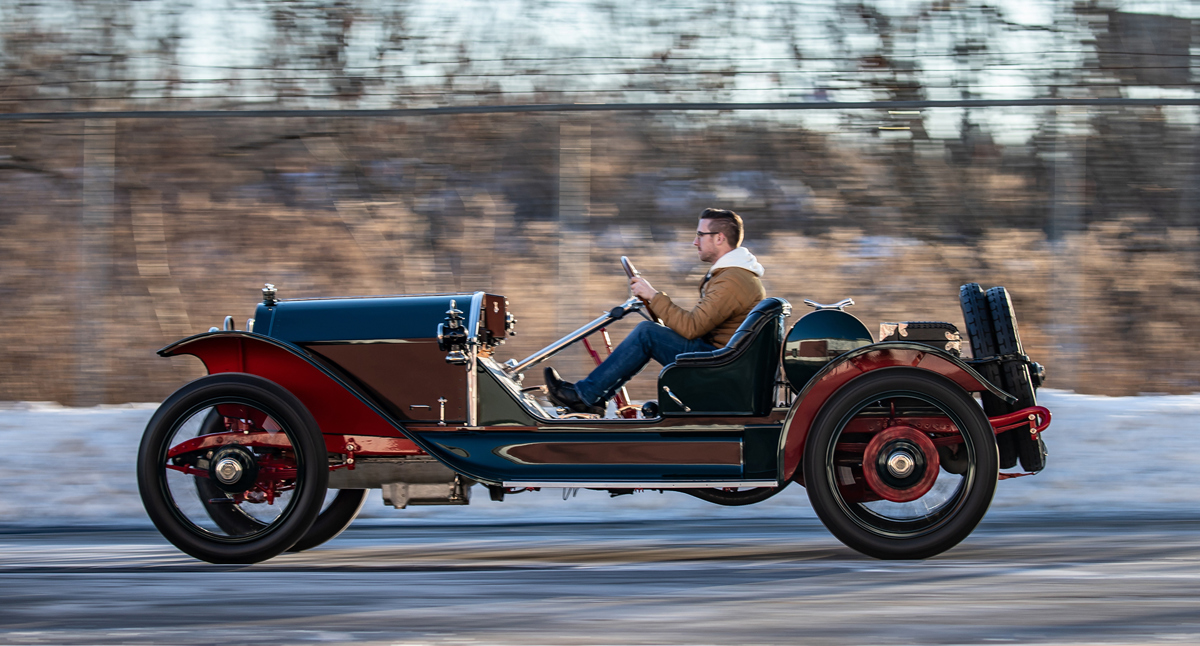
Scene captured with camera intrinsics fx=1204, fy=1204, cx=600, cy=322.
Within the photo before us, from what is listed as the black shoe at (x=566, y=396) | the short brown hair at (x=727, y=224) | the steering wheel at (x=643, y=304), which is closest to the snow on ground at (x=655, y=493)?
the black shoe at (x=566, y=396)

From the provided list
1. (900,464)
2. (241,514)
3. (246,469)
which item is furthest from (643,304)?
(241,514)

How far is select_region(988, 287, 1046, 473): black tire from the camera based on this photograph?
4824mm

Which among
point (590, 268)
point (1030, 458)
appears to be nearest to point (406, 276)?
point (590, 268)

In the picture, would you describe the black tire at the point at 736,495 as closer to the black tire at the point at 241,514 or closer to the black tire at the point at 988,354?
the black tire at the point at 988,354

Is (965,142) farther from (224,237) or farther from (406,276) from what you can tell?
(224,237)

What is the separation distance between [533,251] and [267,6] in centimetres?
244

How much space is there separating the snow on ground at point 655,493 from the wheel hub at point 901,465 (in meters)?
1.51

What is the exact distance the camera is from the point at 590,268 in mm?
7398

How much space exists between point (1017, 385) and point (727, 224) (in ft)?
4.50

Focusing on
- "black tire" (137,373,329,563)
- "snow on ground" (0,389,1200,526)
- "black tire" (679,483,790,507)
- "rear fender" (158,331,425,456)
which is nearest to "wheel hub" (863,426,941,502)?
"black tire" (679,483,790,507)

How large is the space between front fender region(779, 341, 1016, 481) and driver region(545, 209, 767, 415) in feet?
1.69

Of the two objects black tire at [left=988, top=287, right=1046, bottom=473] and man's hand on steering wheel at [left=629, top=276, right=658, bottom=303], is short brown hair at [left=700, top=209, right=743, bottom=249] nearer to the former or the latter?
man's hand on steering wheel at [left=629, top=276, right=658, bottom=303]

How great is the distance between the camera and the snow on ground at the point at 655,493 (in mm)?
6277

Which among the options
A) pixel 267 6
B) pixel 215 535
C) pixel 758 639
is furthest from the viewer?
pixel 267 6
